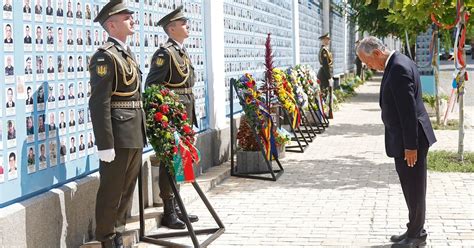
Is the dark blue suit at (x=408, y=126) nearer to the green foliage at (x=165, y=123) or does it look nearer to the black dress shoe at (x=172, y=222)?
the green foliage at (x=165, y=123)

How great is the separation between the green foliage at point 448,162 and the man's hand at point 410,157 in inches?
172

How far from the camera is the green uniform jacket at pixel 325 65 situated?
17031 mm

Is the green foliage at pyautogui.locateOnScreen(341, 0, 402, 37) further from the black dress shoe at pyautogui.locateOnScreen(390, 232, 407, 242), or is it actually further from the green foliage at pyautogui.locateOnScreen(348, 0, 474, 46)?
the black dress shoe at pyautogui.locateOnScreen(390, 232, 407, 242)

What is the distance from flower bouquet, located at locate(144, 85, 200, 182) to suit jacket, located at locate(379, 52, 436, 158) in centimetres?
169

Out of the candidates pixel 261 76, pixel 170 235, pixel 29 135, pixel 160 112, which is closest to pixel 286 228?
pixel 170 235

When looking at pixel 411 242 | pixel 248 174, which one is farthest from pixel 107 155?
pixel 248 174

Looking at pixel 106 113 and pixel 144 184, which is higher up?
pixel 106 113

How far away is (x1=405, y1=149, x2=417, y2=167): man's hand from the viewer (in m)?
6.15

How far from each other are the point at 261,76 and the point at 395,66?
8.08m

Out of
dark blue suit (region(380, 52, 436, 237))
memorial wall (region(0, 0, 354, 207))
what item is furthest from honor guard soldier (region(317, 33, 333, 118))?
dark blue suit (region(380, 52, 436, 237))

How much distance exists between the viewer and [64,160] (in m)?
6.15

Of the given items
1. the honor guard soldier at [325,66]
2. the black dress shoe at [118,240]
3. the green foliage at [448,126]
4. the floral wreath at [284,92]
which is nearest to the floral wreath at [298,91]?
the floral wreath at [284,92]

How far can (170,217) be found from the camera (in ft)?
24.0

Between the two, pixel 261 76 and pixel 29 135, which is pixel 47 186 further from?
pixel 261 76
